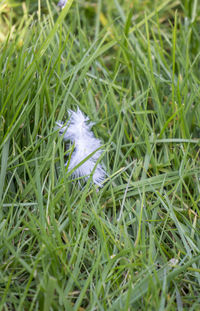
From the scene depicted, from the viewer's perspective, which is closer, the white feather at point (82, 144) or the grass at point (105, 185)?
the grass at point (105, 185)

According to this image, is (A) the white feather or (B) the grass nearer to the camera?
(B) the grass

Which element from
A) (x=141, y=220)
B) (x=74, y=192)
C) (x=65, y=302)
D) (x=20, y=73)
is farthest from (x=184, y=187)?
(x=20, y=73)

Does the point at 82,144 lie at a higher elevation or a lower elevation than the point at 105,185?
higher

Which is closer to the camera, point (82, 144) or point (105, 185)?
point (105, 185)

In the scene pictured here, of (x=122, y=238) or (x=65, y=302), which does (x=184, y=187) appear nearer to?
(x=122, y=238)
